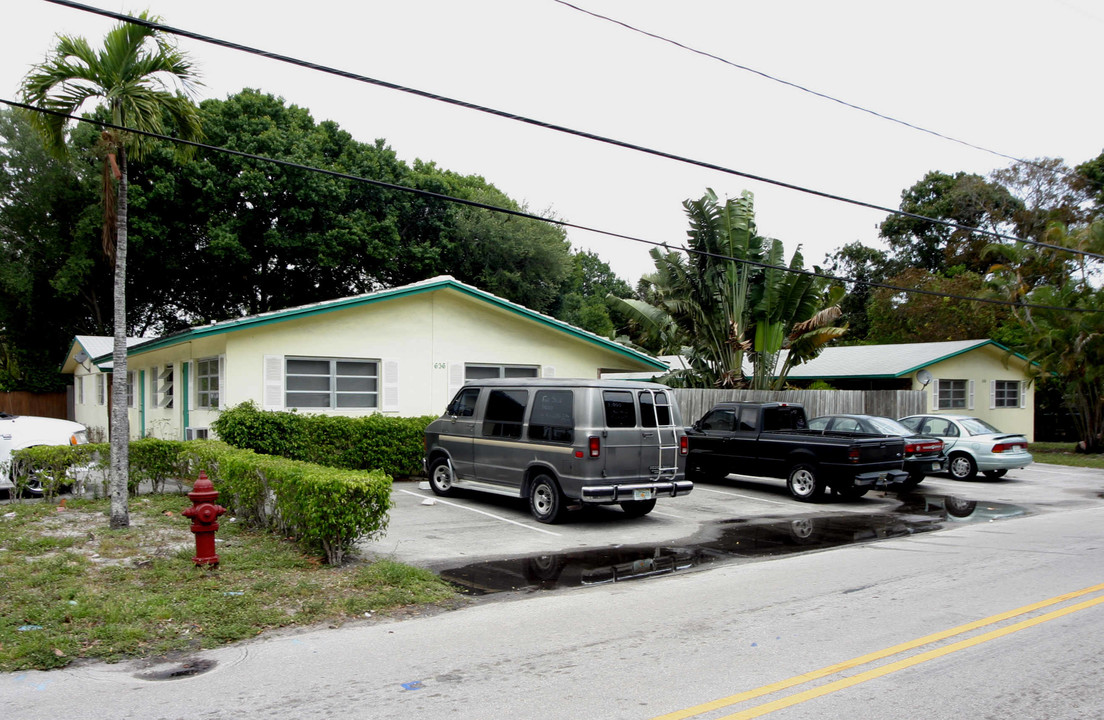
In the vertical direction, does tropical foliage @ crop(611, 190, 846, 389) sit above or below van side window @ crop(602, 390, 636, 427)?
above

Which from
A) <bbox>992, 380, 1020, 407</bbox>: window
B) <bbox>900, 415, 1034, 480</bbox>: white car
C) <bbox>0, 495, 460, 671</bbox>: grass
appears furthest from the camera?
<bbox>992, 380, 1020, 407</bbox>: window

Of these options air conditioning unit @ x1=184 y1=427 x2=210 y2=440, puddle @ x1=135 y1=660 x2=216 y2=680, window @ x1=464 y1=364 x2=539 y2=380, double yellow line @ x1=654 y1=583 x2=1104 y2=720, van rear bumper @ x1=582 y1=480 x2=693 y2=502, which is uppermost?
window @ x1=464 y1=364 x2=539 y2=380

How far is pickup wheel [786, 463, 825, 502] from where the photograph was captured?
15.0 metres

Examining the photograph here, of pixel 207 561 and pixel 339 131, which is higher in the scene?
pixel 339 131

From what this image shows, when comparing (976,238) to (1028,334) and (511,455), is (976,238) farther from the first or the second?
(511,455)

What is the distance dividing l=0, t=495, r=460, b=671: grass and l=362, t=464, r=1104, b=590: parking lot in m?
1.24

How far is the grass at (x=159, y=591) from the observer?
6.31m

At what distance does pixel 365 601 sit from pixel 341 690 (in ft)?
→ 7.55


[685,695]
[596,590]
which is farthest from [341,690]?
[596,590]

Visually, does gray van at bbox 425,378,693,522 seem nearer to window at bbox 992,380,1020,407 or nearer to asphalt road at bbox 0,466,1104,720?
asphalt road at bbox 0,466,1104,720

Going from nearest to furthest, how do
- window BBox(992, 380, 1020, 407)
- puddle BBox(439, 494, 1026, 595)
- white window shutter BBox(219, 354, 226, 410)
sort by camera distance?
1. puddle BBox(439, 494, 1026, 595)
2. white window shutter BBox(219, 354, 226, 410)
3. window BBox(992, 380, 1020, 407)

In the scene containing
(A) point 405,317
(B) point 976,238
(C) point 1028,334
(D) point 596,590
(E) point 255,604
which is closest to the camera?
(E) point 255,604

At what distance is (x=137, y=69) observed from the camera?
1006 centimetres

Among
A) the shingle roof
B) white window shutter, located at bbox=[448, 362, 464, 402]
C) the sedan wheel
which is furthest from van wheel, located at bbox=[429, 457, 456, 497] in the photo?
the shingle roof
